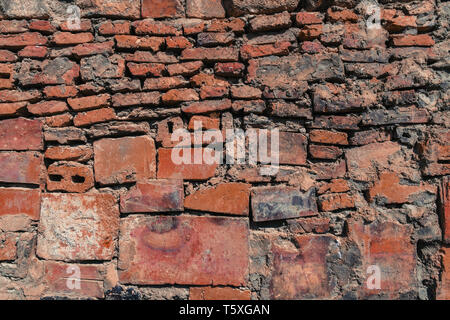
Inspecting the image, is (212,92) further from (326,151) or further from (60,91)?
(60,91)

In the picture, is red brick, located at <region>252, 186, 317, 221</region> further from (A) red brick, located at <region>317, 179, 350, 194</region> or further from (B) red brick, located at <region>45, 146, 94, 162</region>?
(B) red brick, located at <region>45, 146, 94, 162</region>

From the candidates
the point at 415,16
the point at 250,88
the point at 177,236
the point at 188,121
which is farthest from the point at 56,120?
the point at 415,16

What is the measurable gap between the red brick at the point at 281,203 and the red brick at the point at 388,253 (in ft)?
0.69

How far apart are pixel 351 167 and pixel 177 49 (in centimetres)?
98

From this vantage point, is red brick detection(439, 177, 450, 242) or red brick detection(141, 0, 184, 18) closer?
red brick detection(439, 177, 450, 242)

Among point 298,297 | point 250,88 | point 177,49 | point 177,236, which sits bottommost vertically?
point 298,297

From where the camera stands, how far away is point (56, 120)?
1663 mm

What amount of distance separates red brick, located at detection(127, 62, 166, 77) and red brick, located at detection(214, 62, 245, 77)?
263 mm

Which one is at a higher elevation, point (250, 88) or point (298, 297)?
point (250, 88)

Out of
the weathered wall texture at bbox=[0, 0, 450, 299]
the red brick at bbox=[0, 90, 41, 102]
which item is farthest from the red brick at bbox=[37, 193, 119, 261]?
the red brick at bbox=[0, 90, 41, 102]

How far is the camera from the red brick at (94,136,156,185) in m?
1.64

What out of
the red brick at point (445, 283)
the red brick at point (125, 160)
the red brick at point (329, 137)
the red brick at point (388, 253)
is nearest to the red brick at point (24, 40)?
the red brick at point (125, 160)

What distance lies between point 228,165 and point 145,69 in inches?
23.3

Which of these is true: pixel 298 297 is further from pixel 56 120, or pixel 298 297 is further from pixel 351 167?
pixel 56 120
